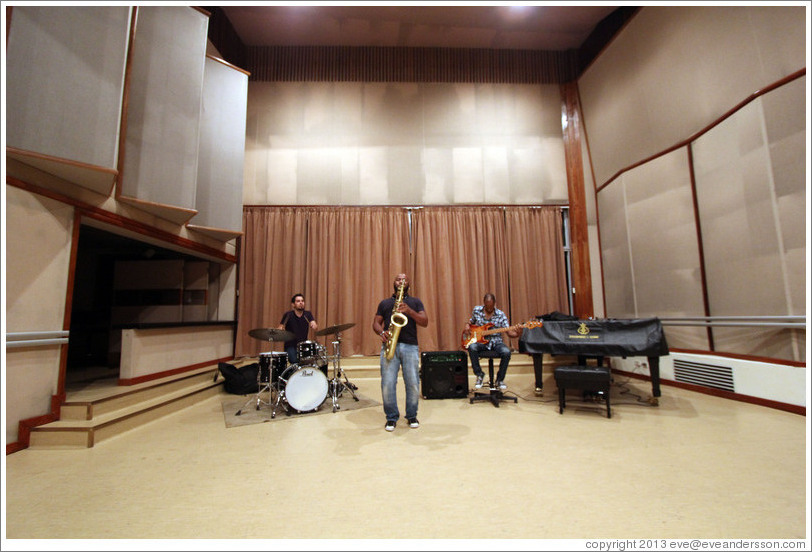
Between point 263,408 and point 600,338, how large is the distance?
Result: 13.1 feet

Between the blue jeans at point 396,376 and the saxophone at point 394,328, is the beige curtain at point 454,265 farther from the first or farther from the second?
the saxophone at point 394,328

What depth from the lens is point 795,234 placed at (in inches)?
144

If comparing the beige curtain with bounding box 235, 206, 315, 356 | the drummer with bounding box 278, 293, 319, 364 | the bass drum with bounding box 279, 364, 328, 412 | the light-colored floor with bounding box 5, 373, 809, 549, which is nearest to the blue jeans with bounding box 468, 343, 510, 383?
the light-colored floor with bounding box 5, 373, 809, 549

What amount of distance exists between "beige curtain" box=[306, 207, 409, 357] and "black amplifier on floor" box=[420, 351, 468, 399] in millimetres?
2068

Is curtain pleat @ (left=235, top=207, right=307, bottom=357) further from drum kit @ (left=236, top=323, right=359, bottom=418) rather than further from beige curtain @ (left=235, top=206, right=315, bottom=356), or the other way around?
drum kit @ (left=236, top=323, right=359, bottom=418)

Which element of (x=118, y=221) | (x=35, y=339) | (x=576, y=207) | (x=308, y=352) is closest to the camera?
(x=35, y=339)

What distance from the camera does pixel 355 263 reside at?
6.76 m

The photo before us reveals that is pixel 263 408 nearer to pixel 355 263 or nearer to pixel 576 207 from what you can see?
pixel 355 263

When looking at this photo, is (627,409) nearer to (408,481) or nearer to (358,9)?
(408,481)

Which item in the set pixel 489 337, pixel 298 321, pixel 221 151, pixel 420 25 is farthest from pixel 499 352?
pixel 420 25

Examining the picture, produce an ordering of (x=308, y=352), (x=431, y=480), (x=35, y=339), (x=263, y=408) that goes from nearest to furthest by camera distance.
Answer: (x=431, y=480), (x=35, y=339), (x=308, y=352), (x=263, y=408)

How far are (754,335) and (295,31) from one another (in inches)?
345

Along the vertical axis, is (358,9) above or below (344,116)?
above

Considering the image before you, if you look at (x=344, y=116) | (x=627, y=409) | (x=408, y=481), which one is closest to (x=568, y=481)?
(x=408, y=481)
